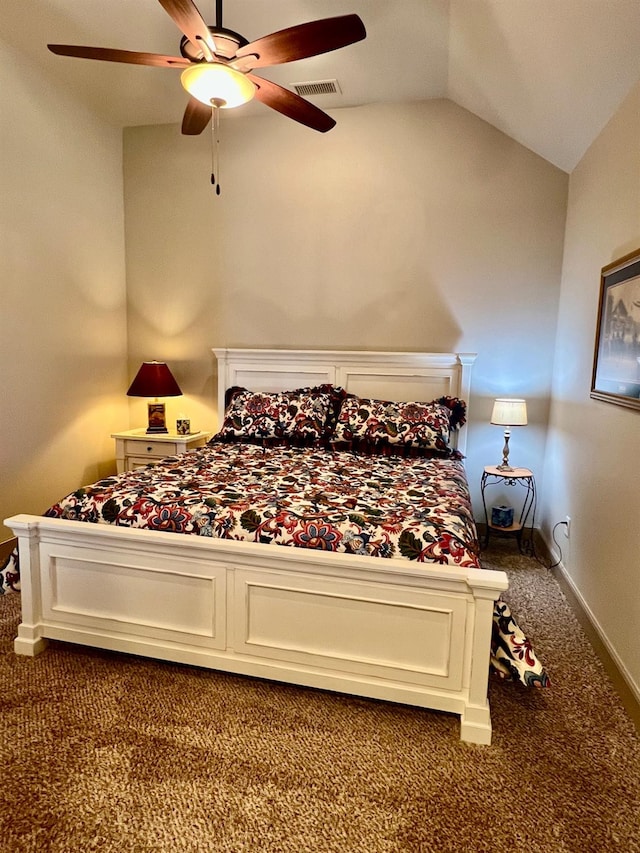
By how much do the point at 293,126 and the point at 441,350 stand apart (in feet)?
6.43

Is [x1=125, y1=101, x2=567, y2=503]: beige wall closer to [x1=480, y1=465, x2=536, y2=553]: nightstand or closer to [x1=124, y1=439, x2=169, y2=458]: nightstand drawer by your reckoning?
[x1=480, y1=465, x2=536, y2=553]: nightstand

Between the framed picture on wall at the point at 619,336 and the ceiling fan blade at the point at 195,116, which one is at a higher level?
the ceiling fan blade at the point at 195,116

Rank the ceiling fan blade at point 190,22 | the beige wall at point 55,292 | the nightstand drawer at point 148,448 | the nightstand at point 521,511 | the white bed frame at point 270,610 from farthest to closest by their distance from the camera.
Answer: the nightstand drawer at point 148,448 < the nightstand at point 521,511 < the beige wall at point 55,292 < the white bed frame at point 270,610 < the ceiling fan blade at point 190,22

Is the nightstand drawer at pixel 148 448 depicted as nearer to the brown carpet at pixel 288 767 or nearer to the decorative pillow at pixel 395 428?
the decorative pillow at pixel 395 428

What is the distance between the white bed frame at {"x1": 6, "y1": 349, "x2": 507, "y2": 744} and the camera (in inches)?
71.9

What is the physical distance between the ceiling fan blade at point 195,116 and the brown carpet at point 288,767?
253cm

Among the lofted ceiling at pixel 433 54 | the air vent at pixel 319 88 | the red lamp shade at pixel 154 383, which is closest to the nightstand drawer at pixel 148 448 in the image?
the red lamp shade at pixel 154 383

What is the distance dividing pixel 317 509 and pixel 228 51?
179 centimetres

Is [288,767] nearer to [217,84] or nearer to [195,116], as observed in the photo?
[217,84]

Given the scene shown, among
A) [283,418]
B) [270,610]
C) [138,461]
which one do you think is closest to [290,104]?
[283,418]

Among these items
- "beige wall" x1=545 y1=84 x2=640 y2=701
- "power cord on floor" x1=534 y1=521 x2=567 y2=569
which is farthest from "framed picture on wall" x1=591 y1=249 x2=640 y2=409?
"power cord on floor" x1=534 y1=521 x2=567 y2=569

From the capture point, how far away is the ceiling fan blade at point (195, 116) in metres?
2.48

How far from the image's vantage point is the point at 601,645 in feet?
7.63

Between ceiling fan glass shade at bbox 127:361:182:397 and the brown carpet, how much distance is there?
1.96m
